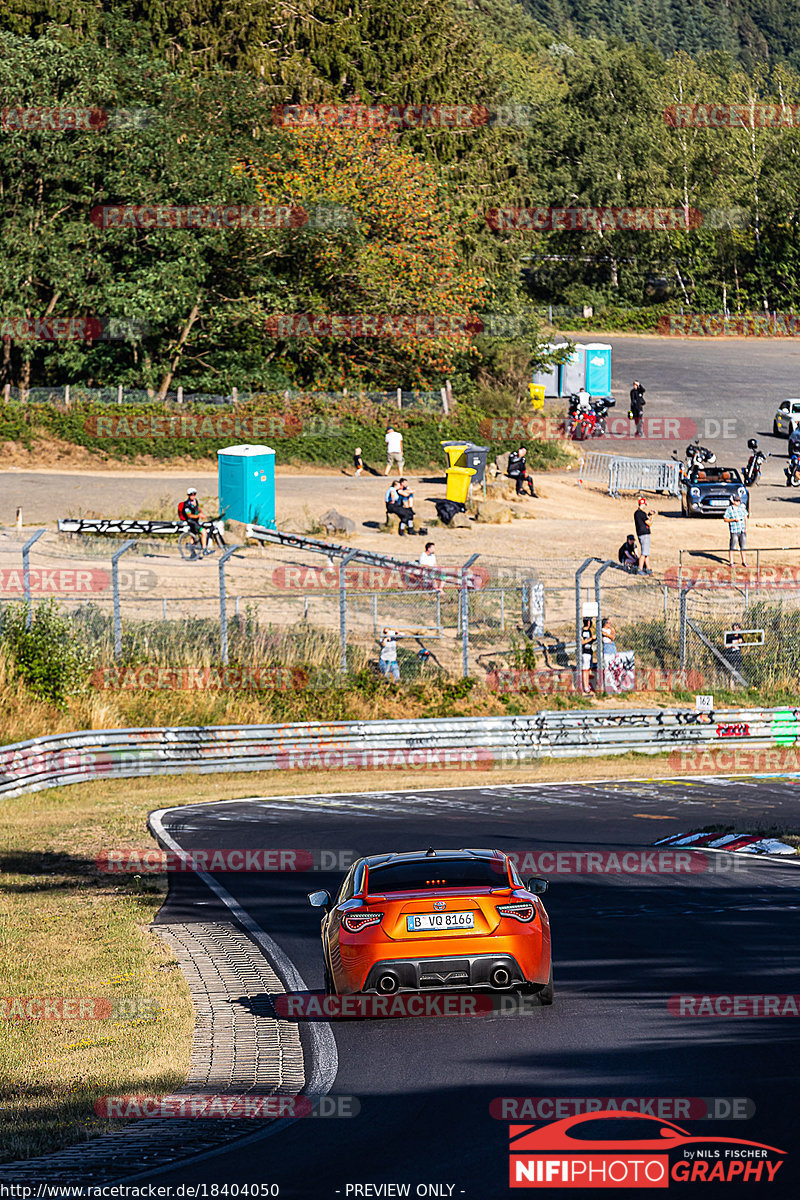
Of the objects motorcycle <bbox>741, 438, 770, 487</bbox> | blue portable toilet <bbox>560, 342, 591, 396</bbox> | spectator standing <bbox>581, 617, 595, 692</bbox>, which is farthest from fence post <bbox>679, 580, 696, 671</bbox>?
blue portable toilet <bbox>560, 342, 591, 396</bbox>

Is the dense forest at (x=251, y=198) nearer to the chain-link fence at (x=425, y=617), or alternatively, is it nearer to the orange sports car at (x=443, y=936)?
the chain-link fence at (x=425, y=617)

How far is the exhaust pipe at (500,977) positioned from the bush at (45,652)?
16792 mm

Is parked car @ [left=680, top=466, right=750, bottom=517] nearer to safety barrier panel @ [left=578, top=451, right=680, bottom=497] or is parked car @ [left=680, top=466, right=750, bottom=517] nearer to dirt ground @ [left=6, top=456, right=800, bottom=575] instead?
dirt ground @ [left=6, top=456, right=800, bottom=575]

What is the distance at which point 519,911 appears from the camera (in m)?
10.6

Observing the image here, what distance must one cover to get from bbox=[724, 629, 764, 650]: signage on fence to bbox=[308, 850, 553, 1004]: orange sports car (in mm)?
18761

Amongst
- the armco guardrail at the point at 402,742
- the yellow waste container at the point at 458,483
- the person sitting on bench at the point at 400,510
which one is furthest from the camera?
the yellow waste container at the point at 458,483

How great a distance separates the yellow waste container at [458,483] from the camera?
4269 cm

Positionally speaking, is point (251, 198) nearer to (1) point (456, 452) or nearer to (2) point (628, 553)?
(1) point (456, 452)

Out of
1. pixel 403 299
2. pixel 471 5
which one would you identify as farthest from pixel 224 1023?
pixel 471 5

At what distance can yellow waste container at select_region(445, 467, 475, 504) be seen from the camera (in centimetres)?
4269

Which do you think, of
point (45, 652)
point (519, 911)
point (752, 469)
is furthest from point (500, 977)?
point (752, 469)

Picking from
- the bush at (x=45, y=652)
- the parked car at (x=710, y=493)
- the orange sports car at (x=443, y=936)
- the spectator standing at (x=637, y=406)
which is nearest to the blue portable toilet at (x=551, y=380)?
the spectator standing at (x=637, y=406)

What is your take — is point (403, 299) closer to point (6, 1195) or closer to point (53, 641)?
point (53, 641)

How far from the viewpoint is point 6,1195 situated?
742cm
